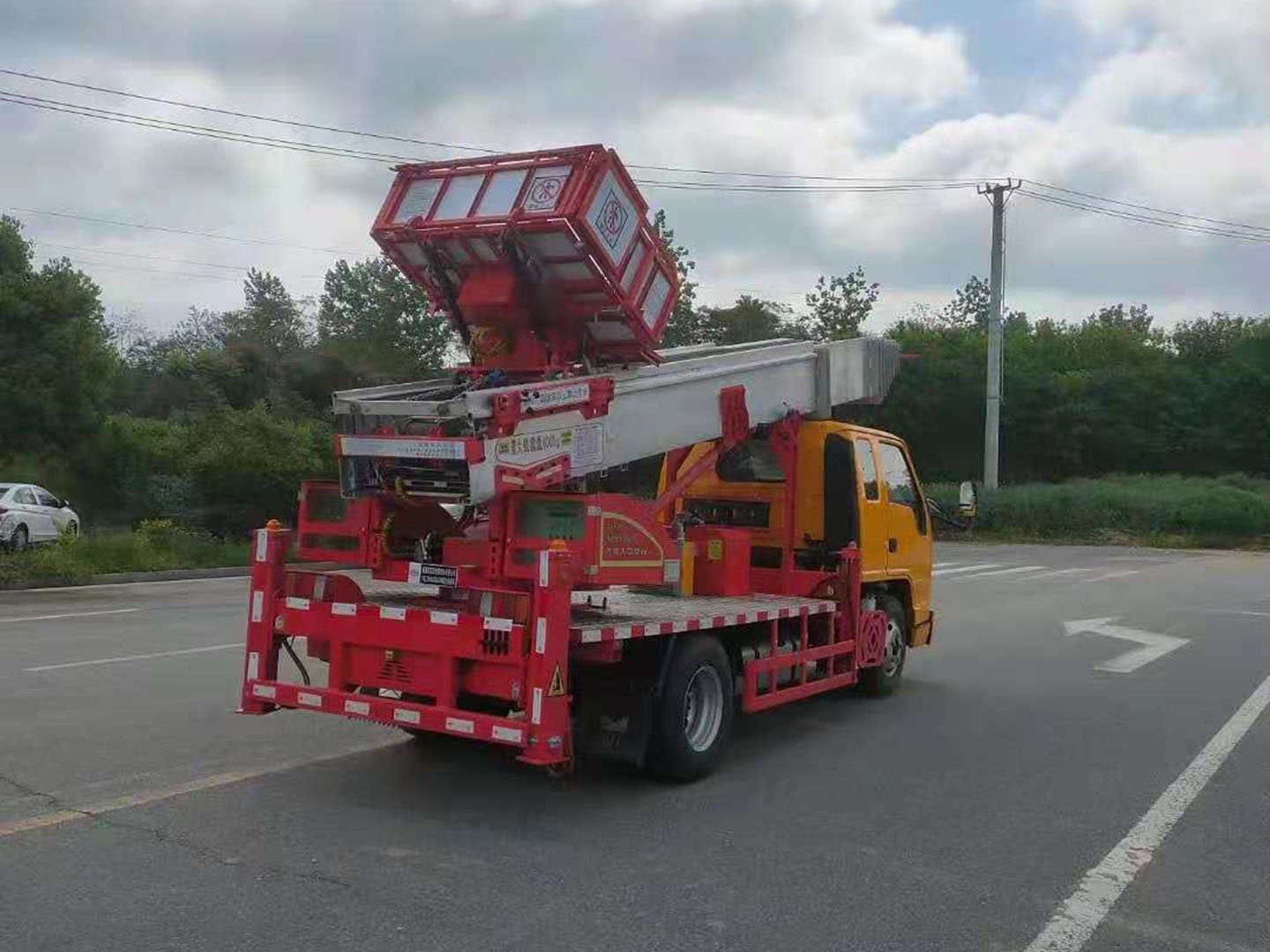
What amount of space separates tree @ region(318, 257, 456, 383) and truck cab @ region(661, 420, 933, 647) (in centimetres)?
3256

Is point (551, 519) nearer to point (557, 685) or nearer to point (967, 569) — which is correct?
point (557, 685)

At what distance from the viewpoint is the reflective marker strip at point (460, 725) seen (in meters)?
5.88

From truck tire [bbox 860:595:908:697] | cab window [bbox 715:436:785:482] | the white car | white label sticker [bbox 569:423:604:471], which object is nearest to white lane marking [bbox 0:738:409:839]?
white label sticker [bbox 569:423:604:471]

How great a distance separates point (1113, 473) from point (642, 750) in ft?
174

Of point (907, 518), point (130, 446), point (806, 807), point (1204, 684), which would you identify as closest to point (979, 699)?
point (907, 518)

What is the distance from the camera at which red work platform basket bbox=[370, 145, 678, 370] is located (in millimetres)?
6855

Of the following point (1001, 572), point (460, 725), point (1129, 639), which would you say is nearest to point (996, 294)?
point (1001, 572)

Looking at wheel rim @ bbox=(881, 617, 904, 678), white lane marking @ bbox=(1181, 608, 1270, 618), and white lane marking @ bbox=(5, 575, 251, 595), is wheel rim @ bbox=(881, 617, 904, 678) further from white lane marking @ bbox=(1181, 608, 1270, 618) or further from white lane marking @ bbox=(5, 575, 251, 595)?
white lane marking @ bbox=(5, 575, 251, 595)

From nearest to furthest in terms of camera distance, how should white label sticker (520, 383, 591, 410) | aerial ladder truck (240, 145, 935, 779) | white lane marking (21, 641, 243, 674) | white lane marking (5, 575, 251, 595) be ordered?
aerial ladder truck (240, 145, 935, 779) → white label sticker (520, 383, 591, 410) → white lane marking (21, 641, 243, 674) → white lane marking (5, 575, 251, 595)

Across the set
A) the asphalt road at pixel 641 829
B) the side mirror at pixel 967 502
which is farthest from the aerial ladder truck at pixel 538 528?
the side mirror at pixel 967 502

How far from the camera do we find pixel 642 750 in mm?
6430

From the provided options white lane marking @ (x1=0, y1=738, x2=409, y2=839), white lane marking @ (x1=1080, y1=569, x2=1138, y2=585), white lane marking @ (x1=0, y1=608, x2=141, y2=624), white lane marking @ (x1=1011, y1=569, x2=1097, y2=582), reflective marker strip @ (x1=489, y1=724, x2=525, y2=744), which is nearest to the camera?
white lane marking @ (x1=0, y1=738, x2=409, y2=839)

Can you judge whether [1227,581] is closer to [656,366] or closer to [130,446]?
[656,366]

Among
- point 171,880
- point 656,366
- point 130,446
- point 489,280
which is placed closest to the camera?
point 171,880
